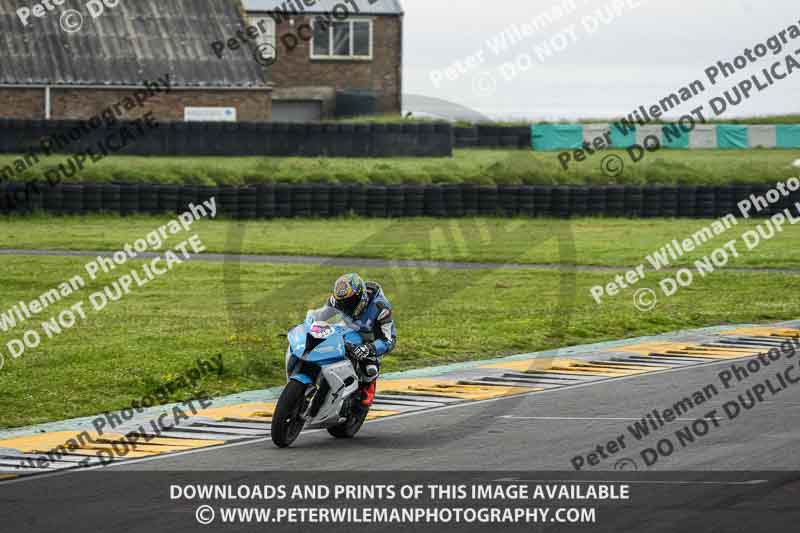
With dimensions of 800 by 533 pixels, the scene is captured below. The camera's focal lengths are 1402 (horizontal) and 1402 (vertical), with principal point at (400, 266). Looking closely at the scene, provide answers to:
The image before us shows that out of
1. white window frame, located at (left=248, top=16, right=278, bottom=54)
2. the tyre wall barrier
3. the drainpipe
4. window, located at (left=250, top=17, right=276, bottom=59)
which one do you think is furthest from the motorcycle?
white window frame, located at (left=248, top=16, right=278, bottom=54)

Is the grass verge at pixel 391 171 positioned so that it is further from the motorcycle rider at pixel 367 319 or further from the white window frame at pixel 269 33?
the motorcycle rider at pixel 367 319

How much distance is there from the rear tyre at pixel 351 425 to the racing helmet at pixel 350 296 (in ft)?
2.82

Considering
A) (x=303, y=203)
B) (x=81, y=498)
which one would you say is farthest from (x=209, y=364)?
(x=303, y=203)

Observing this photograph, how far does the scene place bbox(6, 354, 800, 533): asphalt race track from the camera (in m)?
8.96

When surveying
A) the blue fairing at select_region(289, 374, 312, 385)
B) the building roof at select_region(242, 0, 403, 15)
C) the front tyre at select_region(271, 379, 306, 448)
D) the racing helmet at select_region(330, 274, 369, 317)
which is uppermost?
the building roof at select_region(242, 0, 403, 15)

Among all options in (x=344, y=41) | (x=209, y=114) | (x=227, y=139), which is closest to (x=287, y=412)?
(x=227, y=139)

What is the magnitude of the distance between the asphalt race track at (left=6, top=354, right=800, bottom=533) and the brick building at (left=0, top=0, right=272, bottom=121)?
3292cm

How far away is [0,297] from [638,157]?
27059 mm

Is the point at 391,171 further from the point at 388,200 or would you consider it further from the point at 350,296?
the point at 350,296

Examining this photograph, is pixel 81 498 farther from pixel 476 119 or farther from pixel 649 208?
pixel 476 119

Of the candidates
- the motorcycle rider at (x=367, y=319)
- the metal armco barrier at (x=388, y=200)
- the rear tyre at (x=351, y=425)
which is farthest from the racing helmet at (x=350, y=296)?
the metal armco barrier at (x=388, y=200)

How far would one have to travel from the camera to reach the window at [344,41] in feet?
177

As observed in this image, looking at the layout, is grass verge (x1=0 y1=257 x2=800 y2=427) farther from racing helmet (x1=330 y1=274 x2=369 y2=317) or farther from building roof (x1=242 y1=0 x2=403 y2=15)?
building roof (x1=242 y1=0 x2=403 y2=15)

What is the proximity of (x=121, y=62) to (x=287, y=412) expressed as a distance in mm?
35988
